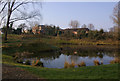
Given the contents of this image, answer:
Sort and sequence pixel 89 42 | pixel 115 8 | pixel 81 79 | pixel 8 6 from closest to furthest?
pixel 81 79 < pixel 8 6 < pixel 115 8 < pixel 89 42

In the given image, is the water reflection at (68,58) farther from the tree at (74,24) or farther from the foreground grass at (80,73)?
the tree at (74,24)

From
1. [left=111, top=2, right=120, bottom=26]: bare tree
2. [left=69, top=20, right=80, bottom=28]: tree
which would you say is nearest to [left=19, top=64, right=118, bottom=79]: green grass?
[left=111, top=2, right=120, bottom=26]: bare tree

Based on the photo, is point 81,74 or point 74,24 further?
point 74,24

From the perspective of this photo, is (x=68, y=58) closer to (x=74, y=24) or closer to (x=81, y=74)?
(x=81, y=74)

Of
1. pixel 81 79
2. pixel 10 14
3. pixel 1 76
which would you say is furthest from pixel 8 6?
pixel 81 79

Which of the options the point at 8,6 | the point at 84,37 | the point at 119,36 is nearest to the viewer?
the point at 8,6

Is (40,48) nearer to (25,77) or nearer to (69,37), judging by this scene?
(25,77)

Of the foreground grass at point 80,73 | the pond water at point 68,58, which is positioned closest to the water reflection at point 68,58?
the pond water at point 68,58

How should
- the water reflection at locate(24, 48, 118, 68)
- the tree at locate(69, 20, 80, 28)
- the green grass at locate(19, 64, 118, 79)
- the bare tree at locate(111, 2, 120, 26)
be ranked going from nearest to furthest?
the green grass at locate(19, 64, 118, 79)
the water reflection at locate(24, 48, 118, 68)
the bare tree at locate(111, 2, 120, 26)
the tree at locate(69, 20, 80, 28)

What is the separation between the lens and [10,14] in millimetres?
22984

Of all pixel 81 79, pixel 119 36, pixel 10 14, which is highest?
pixel 10 14

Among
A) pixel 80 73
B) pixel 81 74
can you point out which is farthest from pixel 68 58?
pixel 81 74

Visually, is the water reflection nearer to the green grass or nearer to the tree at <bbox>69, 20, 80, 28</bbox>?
the green grass

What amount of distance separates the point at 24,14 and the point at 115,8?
20.3 meters
